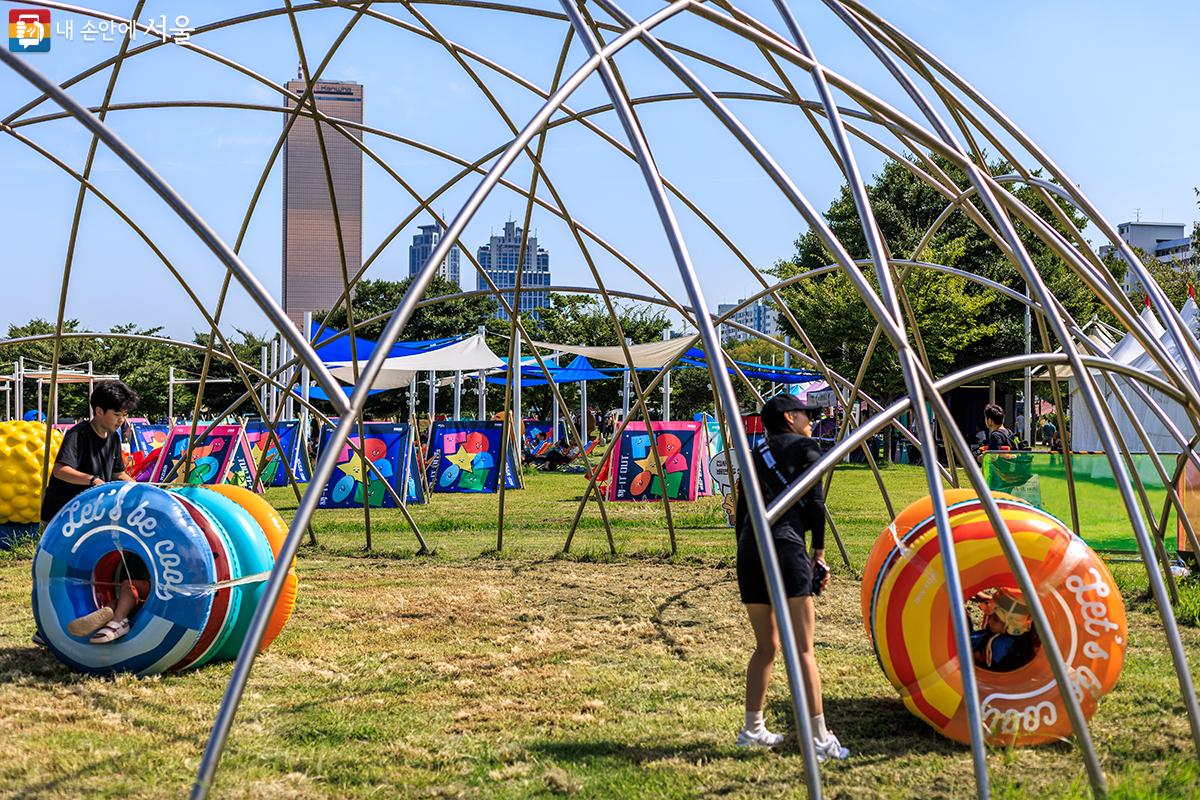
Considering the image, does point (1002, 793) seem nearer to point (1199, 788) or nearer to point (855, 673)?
point (1199, 788)

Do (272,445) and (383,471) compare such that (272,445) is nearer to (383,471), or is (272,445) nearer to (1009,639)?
(383,471)

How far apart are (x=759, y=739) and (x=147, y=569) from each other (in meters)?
3.62

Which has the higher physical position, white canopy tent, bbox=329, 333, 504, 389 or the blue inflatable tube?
white canopy tent, bbox=329, 333, 504, 389

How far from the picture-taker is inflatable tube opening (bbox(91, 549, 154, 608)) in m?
6.25

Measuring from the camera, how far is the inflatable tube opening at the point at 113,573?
6.25 meters

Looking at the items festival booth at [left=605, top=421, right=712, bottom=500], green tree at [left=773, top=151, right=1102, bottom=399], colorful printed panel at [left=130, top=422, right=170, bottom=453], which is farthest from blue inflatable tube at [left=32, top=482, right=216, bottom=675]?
green tree at [left=773, top=151, right=1102, bottom=399]

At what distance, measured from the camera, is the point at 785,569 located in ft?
16.4

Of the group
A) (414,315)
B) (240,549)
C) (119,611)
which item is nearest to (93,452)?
(119,611)

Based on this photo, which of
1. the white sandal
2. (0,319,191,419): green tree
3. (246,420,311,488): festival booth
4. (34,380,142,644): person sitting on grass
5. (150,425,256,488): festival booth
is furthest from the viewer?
(0,319,191,419): green tree

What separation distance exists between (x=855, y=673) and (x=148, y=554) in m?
4.06

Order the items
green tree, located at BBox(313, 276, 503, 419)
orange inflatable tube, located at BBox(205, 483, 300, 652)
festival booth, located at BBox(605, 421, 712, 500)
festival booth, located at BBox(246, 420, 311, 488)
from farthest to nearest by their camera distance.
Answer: green tree, located at BBox(313, 276, 503, 419) → festival booth, located at BBox(246, 420, 311, 488) → festival booth, located at BBox(605, 421, 712, 500) → orange inflatable tube, located at BBox(205, 483, 300, 652)

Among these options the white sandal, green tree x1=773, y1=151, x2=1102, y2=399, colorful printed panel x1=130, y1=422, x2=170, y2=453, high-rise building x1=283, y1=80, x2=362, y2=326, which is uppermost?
high-rise building x1=283, y1=80, x2=362, y2=326

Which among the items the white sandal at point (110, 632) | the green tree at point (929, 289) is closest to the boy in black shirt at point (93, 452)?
the white sandal at point (110, 632)

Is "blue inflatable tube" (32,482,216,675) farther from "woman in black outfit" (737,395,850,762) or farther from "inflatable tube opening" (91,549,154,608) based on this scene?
"woman in black outfit" (737,395,850,762)
